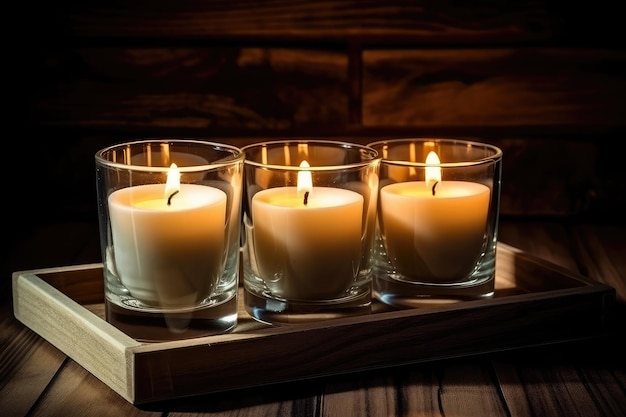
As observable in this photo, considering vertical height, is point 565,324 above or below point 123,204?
below

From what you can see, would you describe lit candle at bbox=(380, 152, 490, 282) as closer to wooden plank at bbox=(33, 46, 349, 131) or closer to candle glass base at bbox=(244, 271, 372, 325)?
candle glass base at bbox=(244, 271, 372, 325)

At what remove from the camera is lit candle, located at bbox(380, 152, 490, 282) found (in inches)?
32.0

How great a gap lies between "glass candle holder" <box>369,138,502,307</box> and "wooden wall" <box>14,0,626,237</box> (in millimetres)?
486

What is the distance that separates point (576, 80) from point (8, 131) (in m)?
0.77

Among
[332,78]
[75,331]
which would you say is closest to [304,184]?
[75,331]

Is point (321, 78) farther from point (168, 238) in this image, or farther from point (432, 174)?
point (168, 238)

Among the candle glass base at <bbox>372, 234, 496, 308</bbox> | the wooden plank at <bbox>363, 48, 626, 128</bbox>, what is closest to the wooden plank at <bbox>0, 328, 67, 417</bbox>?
the candle glass base at <bbox>372, 234, 496, 308</bbox>

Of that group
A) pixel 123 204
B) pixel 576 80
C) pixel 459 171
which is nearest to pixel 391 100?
pixel 576 80

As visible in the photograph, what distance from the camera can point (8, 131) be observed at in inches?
52.6

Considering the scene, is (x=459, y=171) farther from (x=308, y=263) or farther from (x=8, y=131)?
(x=8, y=131)

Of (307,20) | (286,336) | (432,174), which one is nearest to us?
(286,336)

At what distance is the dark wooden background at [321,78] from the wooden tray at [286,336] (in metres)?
0.46

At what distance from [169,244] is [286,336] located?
4.3 inches

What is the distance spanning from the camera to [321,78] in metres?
1.32
